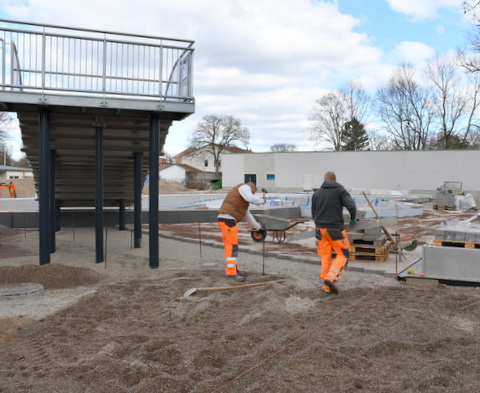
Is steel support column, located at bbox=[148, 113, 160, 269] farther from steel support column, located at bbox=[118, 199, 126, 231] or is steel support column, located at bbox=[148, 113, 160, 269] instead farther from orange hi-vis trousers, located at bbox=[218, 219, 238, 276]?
steel support column, located at bbox=[118, 199, 126, 231]

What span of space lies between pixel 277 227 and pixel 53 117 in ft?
20.2

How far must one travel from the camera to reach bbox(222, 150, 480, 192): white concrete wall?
38938 millimetres

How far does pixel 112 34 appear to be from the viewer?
8.74m

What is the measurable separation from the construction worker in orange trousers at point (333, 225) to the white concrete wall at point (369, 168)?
3620 centimetres

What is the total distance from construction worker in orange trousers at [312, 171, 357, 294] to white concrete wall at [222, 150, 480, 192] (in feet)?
119

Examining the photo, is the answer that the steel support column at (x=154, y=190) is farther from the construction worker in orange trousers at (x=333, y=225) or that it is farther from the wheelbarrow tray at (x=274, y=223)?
the wheelbarrow tray at (x=274, y=223)

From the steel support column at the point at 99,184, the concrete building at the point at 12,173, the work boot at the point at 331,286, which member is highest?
the concrete building at the point at 12,173

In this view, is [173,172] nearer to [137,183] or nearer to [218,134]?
[218,134]

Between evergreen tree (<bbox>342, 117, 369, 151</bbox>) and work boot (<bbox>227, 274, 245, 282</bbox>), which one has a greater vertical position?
evergreen tree (<bbox>342, 117, 369, 151</bbox>)

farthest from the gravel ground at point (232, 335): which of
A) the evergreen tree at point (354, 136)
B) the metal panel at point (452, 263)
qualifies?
the evergreen tree at point (354, 136)

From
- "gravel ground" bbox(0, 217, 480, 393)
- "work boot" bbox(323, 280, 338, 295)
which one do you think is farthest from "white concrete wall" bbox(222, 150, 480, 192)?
"work boot" bbox(323, 280, 338, 295)

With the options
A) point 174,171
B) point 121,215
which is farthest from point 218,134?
point 121,215

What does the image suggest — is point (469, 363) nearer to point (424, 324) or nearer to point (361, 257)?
point (424, 324)

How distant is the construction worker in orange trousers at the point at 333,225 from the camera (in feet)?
21.6
